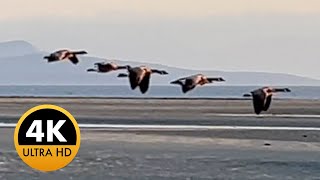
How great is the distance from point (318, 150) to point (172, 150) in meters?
3.98

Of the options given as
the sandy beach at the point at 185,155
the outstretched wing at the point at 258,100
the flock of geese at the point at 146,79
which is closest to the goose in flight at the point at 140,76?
the flock of geese at the point at 146,79

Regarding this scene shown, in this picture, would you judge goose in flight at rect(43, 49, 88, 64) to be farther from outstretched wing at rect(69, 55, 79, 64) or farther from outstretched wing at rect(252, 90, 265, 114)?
outstretched wing at rect(252, 90, 265, 114)

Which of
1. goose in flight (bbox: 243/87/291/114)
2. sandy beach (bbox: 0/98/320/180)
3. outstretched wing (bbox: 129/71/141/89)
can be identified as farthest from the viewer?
sandy beach (bbox: 0/98/320/180)

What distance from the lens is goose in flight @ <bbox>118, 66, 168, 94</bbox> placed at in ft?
10.8

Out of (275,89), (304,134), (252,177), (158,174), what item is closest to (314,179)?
(252,177)

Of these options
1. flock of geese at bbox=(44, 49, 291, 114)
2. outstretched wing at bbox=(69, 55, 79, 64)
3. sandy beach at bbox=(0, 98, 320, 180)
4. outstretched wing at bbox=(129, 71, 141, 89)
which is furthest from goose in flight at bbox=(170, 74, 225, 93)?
sandy beach at bbox=(0, 98, 320, 180)

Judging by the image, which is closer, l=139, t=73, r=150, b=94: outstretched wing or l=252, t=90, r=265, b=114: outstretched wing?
l=139, t=73, r=150, b=94: outstretched wing

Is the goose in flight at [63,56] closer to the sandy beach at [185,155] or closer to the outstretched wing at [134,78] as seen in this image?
the outstretched wing at [134,78]

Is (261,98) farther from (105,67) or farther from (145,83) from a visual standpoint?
(105,67)

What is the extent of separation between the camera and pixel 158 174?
15.9 m

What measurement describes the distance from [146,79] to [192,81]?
0.65 feet

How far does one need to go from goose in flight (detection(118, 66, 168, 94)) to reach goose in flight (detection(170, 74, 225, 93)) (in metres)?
0.09

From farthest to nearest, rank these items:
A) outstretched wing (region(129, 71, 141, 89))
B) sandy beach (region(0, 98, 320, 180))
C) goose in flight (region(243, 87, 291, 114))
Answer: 1. sandy beach (region(0, 98, 320, 180))
2. goose in flight (region(243, 87, 291, 114))
3. outstretched wing (region(129, 71, 141, 89))

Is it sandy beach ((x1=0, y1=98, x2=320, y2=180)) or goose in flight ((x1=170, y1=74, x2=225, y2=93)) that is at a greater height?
goose in flight ((x1=170, y1=74, x2=225, y2=93))
